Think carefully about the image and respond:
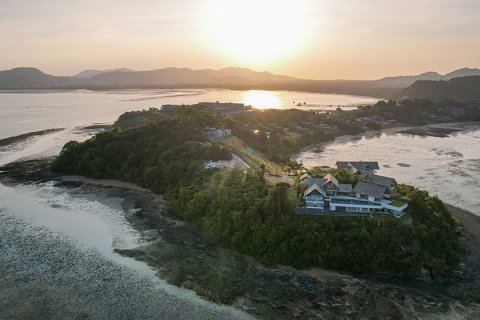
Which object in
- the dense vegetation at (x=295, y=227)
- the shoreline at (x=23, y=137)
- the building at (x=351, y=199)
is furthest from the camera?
the shoreline at (x=23, y=137)

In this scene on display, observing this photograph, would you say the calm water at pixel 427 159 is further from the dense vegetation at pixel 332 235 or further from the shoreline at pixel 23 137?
the shoreline at pixel 23 137

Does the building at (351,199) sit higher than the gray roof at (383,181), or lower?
lower

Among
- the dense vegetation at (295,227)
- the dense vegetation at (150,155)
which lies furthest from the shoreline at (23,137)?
the dense vegetation at (295,227)


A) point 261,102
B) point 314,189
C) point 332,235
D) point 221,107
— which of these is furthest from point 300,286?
point 261,102

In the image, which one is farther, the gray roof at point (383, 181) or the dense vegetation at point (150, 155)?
the dense vegetation at point (150, 155)

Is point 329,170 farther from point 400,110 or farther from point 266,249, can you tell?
point 400,110

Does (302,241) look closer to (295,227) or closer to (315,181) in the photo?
(295,227)

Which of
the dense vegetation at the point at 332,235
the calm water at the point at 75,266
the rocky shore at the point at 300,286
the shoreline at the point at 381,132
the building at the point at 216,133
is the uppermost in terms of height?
the building at the point at 216,133

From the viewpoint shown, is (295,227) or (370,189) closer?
(295,227)
